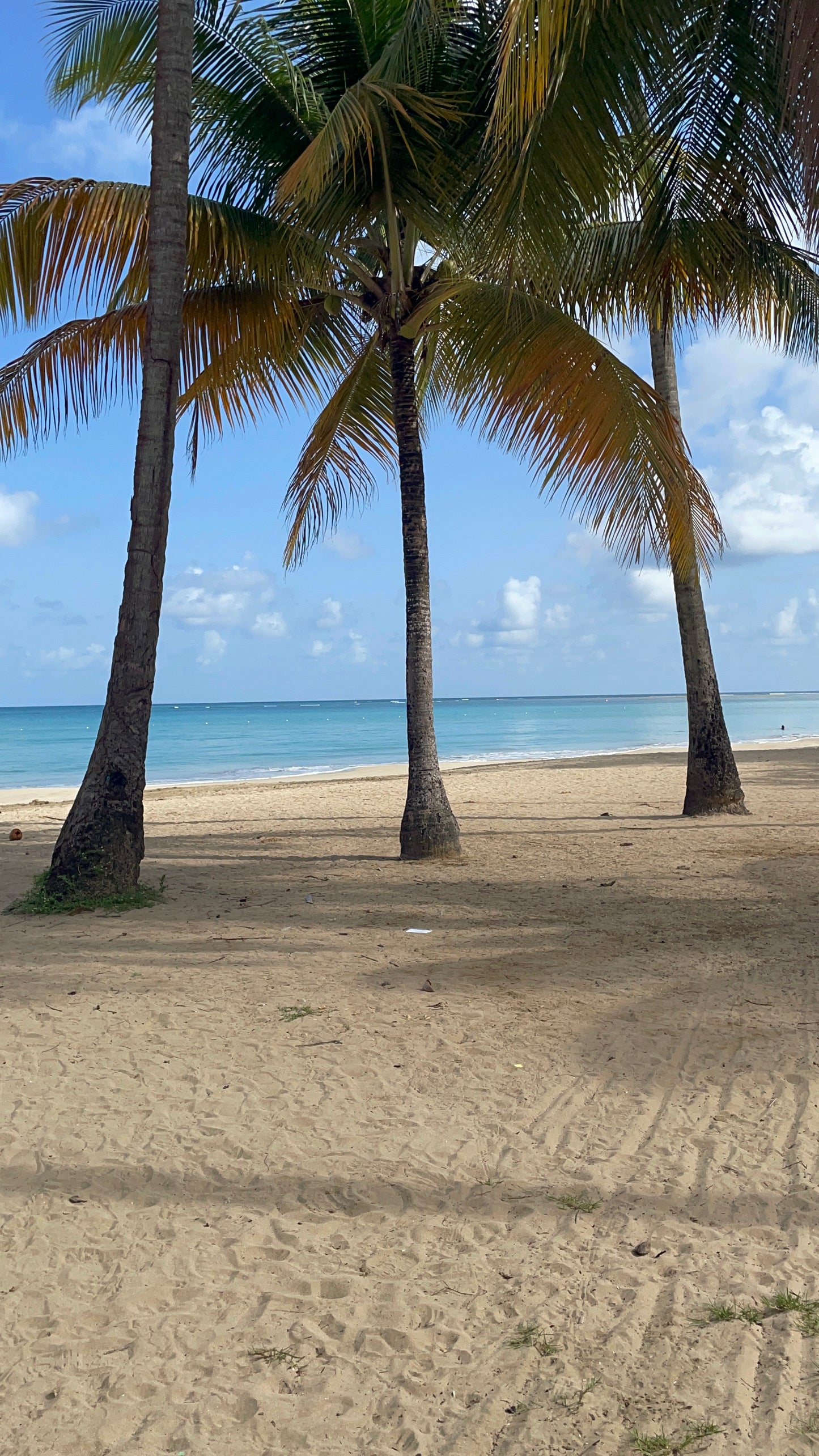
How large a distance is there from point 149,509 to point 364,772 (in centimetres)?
1808

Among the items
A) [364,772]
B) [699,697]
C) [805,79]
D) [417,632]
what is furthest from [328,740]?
[805,79]

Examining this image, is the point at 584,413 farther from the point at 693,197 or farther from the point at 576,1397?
the point at 576,1397

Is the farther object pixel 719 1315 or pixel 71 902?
pixel 71 902

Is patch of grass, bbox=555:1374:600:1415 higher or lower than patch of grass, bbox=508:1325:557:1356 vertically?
lower

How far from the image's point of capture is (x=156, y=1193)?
3148mm

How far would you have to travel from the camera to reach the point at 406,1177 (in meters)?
3.22

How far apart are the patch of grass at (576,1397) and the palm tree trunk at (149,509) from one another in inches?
216

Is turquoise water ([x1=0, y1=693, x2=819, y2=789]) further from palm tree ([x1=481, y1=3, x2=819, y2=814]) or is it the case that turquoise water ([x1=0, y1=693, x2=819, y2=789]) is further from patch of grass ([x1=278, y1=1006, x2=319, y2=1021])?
patch of grass ([x1=278, y1=1006, x2=319, y2=1021])

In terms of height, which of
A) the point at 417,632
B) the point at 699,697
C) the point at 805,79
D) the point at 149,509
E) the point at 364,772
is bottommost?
the point at 364,772

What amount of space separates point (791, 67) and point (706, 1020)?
490 cm

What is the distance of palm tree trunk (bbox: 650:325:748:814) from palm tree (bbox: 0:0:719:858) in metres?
1.98

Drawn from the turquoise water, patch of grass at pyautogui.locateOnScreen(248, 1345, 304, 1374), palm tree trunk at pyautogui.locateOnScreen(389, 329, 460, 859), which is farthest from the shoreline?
patch of grass at pyautogui.locateOnScreen(248, 1345, 304, 1374)

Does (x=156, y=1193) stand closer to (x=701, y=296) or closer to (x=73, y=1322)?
(x=73, y=1322)

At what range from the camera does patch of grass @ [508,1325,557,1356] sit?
2393mm
